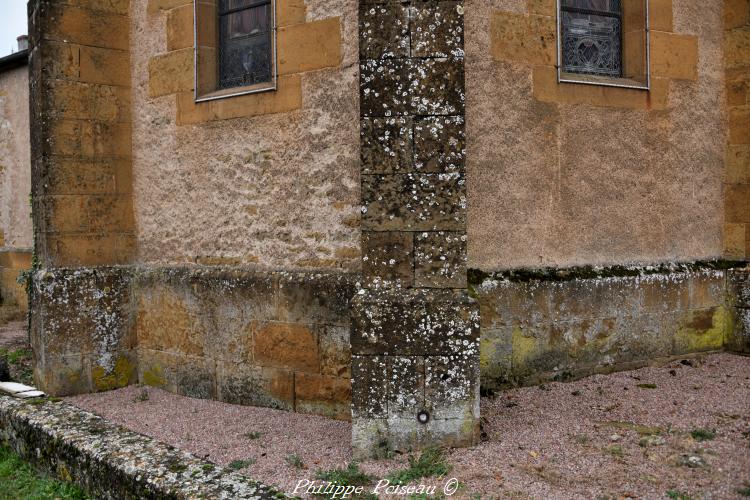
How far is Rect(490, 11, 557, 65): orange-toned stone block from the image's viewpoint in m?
4.75

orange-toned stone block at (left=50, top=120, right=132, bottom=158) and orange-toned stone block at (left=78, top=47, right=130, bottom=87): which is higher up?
orange-toned stone block at (left=78, top=47, right=130, bottom=87)

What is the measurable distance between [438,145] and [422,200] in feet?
1.04

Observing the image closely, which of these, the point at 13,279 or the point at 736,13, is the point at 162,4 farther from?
the point at 13,279

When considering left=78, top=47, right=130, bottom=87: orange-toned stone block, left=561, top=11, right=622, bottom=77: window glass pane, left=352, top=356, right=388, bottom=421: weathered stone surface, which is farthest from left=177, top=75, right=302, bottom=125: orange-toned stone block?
left=561, top=11, right=622, bottom=77: window glass pane

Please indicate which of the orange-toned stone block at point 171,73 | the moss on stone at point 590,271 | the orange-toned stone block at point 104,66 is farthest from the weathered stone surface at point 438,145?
the orange-toned stone block at point 104,66

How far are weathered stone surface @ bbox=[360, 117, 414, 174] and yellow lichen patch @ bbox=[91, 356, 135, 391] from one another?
3440mm

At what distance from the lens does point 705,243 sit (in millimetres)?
5781

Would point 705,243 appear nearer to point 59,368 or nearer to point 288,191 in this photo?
point 288,191

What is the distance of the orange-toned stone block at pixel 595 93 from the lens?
16.2 feet

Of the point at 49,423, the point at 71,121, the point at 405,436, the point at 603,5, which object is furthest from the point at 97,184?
the point at 603,5

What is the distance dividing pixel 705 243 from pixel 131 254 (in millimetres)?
5187

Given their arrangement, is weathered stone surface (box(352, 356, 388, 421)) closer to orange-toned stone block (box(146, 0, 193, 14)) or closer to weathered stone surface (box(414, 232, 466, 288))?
weathered stone surface (box(414, 232, 466, 288))

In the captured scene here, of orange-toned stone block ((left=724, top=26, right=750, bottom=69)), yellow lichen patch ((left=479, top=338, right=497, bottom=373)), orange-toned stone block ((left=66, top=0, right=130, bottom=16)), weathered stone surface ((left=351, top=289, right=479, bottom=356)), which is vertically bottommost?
yellow lichen patch ((left=479, top=338, right=497, bottom=373))

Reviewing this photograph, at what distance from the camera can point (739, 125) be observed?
5812 mm
